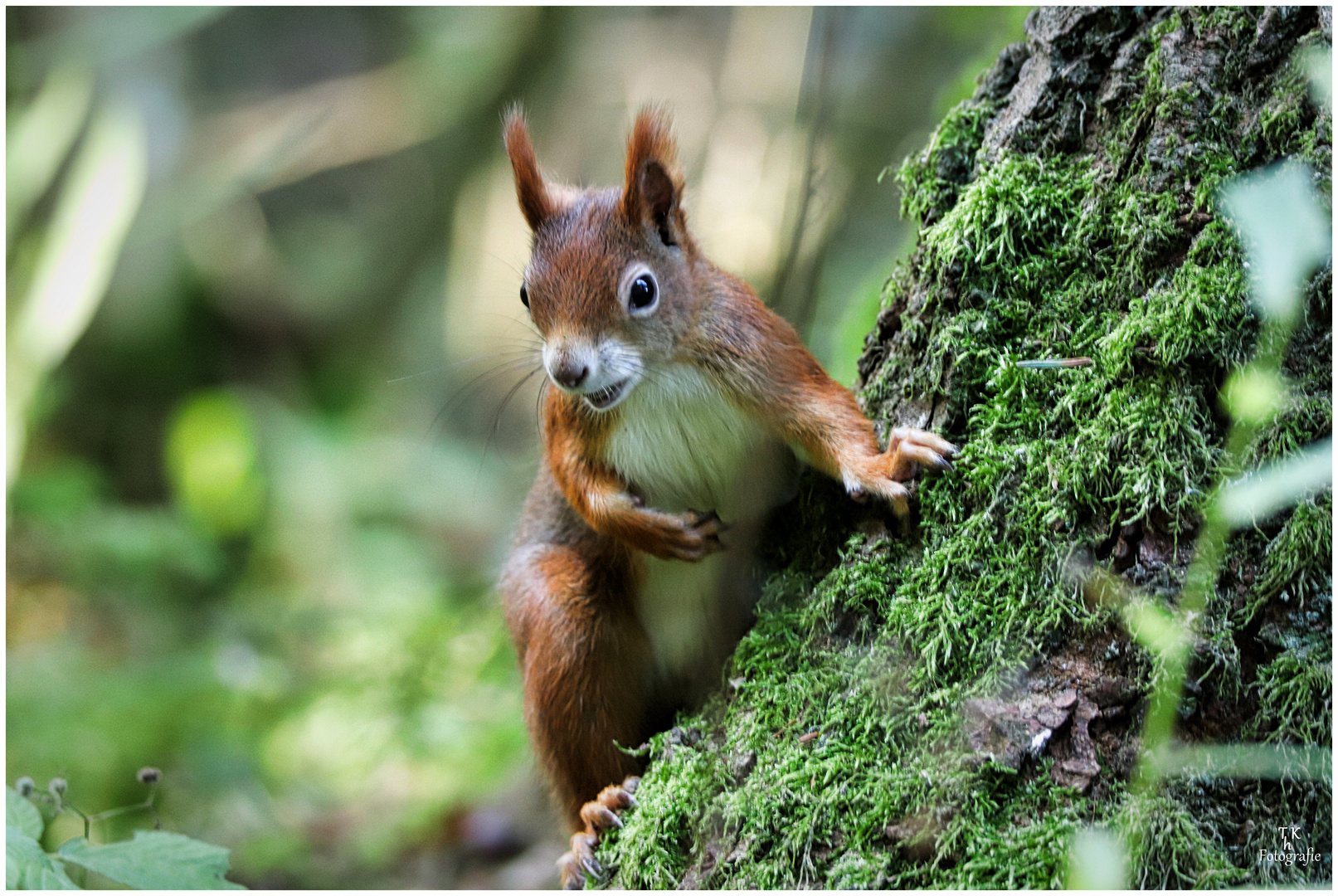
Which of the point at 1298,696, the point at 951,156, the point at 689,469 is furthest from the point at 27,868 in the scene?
the point at 951,156

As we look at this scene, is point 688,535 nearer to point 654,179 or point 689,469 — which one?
point 689,469

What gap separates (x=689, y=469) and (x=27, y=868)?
1.44 meters

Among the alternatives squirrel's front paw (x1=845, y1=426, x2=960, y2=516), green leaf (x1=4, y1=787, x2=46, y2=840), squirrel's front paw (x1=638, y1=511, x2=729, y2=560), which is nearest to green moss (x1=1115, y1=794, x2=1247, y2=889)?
squirrel's front paw (x1=845, y1=426, x2=960, y2=516)

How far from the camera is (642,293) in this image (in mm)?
2178

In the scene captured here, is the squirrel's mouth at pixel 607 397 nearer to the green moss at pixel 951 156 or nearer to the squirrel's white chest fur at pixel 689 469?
the squirrel's white chest fur at pixel 689 469

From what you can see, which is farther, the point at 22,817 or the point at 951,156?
the point at 951,156

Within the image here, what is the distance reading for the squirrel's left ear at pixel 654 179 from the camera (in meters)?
2.20

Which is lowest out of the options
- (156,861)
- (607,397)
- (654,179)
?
(156,861)

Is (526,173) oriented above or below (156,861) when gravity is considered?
above

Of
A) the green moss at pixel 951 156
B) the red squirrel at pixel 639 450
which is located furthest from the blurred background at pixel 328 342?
the green moss at pixel 951 156

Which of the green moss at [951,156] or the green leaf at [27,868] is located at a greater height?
the green moss at [951,156]

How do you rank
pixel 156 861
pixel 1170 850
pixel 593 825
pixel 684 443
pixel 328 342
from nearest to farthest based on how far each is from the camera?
pixel 1170 850, pixel 156 861, pixel 593 825, pixel 684 443, pixel 328 342

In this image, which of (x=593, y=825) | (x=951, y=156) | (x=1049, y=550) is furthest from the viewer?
(x=593, y=825)

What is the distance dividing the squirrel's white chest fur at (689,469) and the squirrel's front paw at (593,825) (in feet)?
1.20
